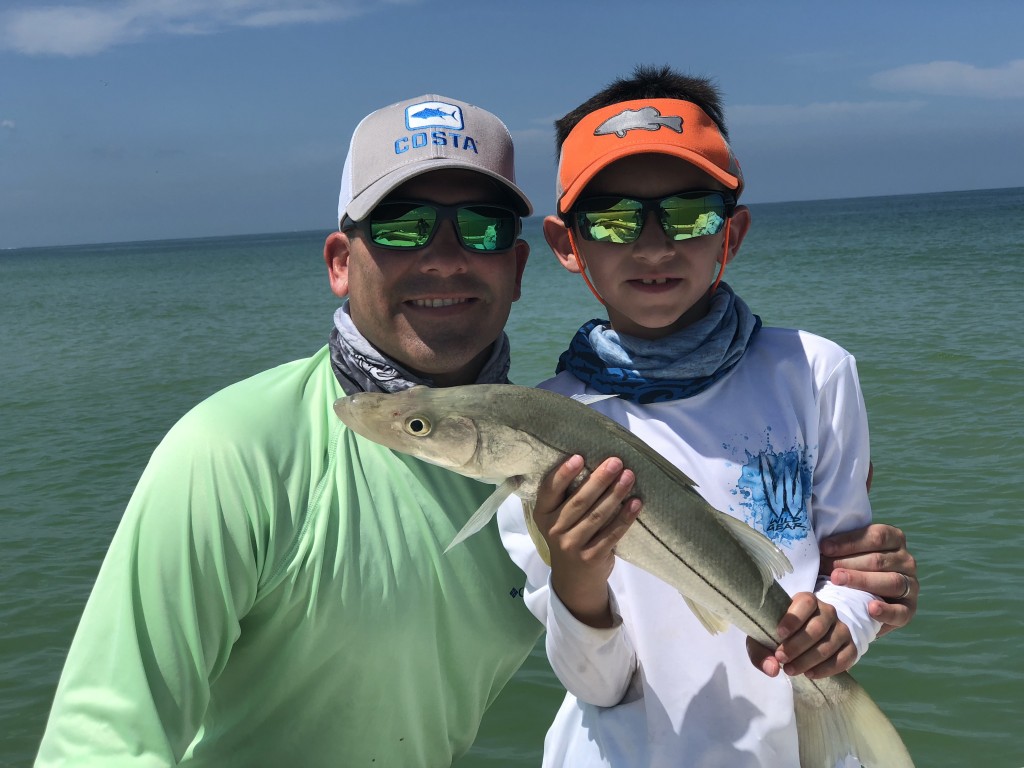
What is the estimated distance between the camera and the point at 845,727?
259cm

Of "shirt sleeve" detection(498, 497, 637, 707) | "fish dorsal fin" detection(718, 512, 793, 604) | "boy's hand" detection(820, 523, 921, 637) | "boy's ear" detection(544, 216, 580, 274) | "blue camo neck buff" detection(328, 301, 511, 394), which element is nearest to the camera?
"fish dorsal fin" detection(718, 512, 793, 604)

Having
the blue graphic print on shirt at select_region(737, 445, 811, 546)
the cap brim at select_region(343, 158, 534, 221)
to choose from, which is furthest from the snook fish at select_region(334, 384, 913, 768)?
the cap brim at select_region(343, 158, 534, 221)

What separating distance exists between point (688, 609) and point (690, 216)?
4.02 ft

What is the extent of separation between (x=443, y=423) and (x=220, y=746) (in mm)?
1346

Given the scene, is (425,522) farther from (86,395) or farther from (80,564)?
(86,395)

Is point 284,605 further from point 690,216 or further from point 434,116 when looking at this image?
point 690,216

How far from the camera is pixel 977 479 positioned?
30.0 feet

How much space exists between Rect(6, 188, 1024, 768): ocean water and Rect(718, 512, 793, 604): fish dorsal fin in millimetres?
3698

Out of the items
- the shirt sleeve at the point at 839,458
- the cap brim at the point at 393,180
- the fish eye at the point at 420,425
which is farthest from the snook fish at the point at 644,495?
the cap brim at the point at 393,180

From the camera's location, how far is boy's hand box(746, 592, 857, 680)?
97.3 inches

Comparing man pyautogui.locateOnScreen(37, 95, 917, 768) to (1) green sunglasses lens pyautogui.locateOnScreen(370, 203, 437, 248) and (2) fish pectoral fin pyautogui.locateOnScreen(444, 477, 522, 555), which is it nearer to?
(1) green sunglasses lens pyautogui.locateOnScreen(370, 203, 437, 248)

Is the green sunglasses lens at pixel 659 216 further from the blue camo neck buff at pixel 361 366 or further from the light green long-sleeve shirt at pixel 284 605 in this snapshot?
the light green long-sleeve shirt at pixel 284 605

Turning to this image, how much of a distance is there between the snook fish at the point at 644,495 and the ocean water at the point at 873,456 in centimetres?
334

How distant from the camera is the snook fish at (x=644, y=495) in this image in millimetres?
2256
